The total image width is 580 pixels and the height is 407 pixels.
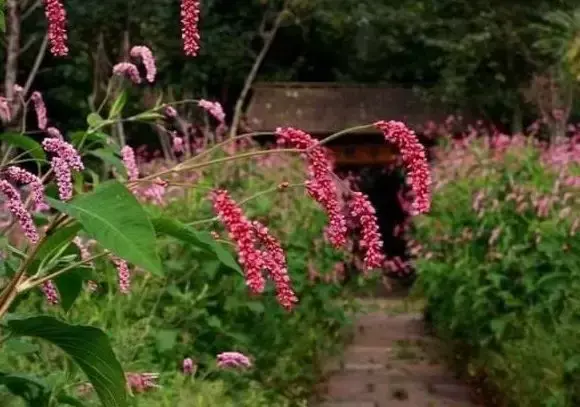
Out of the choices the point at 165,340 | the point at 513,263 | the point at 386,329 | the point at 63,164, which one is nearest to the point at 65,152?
the point at 63,164

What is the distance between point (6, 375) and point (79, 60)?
11.8 meters

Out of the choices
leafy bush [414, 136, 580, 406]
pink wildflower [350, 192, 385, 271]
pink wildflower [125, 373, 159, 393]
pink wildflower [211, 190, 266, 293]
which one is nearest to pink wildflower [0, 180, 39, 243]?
pink wildflower [211, 190, 266, 293]

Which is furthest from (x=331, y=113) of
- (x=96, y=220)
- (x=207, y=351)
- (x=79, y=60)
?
(x=96, y=220)

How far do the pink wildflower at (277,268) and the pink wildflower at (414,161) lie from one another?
0.19 metres

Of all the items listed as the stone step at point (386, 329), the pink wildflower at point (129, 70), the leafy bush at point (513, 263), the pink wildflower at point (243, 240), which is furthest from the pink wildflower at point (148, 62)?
the stone step at point (386, 329)

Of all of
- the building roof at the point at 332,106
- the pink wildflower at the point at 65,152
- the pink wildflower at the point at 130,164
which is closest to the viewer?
the pink wildflower at the point at 65,152

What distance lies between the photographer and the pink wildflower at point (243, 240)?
1593 mm

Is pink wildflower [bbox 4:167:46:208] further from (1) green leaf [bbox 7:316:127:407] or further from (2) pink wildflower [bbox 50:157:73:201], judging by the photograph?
(1) green leaf [bbox 7:316:127:407]

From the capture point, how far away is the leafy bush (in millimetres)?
5516

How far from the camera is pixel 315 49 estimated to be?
16.3 m

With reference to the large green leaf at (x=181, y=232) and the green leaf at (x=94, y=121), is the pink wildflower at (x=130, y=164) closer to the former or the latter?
the green leaf at (x=94, y=121)

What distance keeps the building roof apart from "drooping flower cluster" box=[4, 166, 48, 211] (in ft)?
41.5

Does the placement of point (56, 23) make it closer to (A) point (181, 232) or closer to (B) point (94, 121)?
(A) point (181, 232)

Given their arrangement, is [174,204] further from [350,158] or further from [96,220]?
[350,158]
